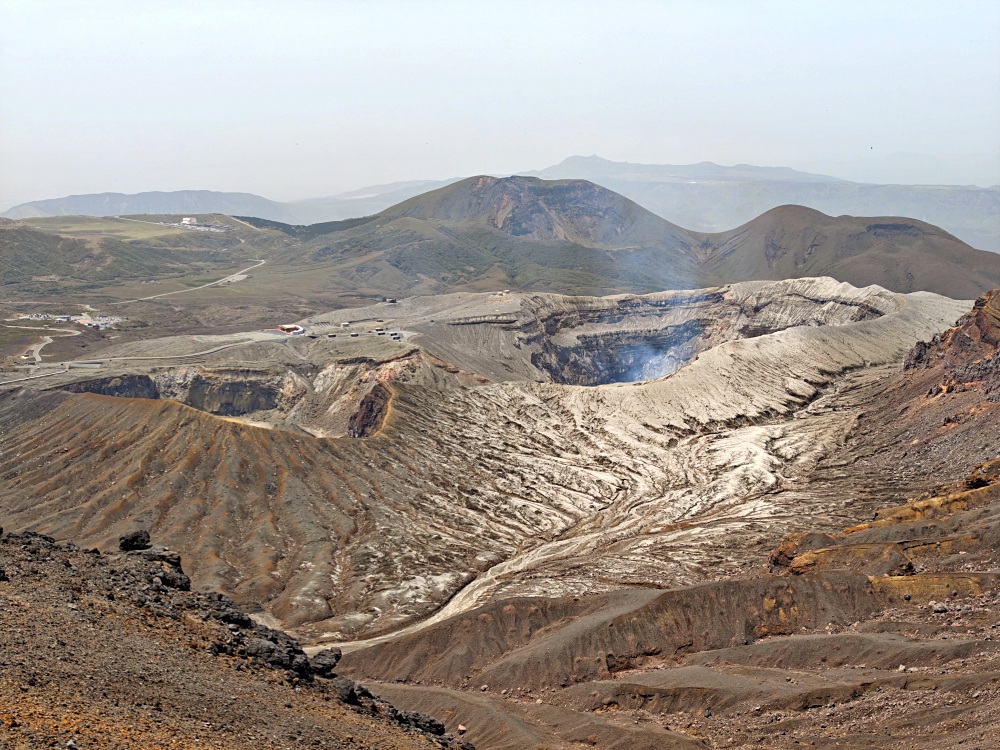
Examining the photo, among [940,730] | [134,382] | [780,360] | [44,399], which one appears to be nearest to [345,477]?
[44,399]

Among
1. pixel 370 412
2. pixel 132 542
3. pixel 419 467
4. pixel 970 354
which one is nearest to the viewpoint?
pixel 132 542

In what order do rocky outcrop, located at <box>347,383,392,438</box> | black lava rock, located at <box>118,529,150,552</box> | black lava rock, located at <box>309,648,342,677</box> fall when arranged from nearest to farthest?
black lava rock, located at <box>309,648,342,677</box>
black lava rock, located at <box>118,529,150,552</box>
rocky outcrop, located at <box>347,383,392,438</box>

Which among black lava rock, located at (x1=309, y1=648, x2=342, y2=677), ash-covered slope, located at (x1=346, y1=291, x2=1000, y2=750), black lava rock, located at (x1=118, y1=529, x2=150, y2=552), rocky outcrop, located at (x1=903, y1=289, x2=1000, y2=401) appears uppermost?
rocky outcrop, located at (x1=903, y1=289, x2=1000, y2=401)

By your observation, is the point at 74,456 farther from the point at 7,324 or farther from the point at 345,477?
the point at 7,324

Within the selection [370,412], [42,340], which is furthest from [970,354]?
[42,340]

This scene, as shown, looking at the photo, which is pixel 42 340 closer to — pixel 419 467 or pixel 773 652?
pixel 419 467

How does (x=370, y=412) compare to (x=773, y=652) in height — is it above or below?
above

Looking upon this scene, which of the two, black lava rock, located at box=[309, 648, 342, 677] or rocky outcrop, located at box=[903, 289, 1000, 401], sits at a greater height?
rocky outcrop, located at box=[903, 289, 1000, 401]

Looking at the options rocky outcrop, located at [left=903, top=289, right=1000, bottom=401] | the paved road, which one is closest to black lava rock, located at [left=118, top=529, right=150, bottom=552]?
rocky outcrop, located at [left=903, top=289, right=1000, bottom=401]

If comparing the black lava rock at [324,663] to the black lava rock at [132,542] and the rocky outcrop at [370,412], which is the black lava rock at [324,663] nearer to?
the black lava rock at [132,542]

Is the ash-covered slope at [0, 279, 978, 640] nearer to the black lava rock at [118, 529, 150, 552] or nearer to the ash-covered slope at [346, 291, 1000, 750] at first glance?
the ash-covered slope at [346, 291, 1000, 750]

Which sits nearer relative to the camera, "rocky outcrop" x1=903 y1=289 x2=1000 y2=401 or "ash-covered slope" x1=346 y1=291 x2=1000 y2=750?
"ash-covered slope" x1=346 y1=291 x2=1000 y2=750

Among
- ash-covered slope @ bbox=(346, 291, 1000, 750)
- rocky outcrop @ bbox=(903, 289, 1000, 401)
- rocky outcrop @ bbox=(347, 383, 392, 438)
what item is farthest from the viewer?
rocky outcrop @ bbox=(347, 383, 392, 438)
